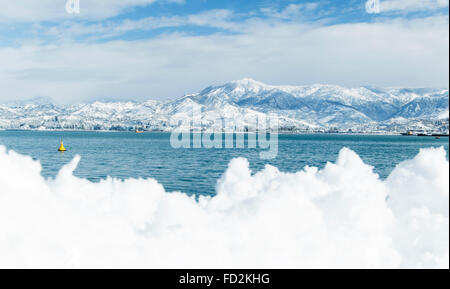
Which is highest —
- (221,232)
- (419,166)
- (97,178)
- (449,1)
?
(449,1)

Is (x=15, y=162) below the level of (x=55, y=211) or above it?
above

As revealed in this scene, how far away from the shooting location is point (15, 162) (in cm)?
991

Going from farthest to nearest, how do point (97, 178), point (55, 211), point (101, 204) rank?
1. point (97, 178)
2. point (101, 204)
3. point (55, 211)

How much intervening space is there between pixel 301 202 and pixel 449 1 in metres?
5.08

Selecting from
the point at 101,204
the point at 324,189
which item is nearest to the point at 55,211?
the point at 101,204

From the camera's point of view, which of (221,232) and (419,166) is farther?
(419,166)

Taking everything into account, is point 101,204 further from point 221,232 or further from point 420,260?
point 420,260

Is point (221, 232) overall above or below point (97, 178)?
above
